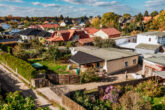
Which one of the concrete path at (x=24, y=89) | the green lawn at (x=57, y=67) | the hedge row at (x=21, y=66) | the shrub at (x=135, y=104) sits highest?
the hedge row at (x=21, y=66)

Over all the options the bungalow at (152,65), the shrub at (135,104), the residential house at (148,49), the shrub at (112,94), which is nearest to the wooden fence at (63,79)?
the shrub at (112,94)

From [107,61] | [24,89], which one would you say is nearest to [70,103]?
[24,89]

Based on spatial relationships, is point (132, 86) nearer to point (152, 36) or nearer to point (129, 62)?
point (129, 62)

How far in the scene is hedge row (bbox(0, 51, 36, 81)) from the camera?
63.1 ft

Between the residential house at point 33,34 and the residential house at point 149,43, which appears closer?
the residential house at point 149,43

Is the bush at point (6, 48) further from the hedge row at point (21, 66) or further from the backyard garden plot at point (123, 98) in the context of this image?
the backyard garden plot at point (123, 98)

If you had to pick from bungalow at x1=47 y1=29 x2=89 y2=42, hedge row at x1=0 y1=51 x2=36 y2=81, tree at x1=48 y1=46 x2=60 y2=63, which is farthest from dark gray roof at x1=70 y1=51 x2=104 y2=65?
bungalow at x1=47 y1=29 x2=89 y2=42

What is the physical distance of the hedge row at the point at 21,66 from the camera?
1922 cm

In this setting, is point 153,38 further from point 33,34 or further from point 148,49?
point 33,34

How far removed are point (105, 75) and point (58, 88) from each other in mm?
7745

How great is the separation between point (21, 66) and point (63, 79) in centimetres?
650

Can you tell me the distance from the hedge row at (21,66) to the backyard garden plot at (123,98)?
23.1ft

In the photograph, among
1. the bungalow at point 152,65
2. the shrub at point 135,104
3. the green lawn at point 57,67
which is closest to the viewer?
the shrub at point 135,104

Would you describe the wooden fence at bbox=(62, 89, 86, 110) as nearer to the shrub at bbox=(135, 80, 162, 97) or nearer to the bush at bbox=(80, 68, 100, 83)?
the bush at bbox=(80, 68, 100, 83)
